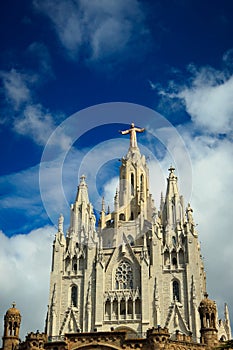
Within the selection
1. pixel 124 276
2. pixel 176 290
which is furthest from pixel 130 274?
pixel 176 290

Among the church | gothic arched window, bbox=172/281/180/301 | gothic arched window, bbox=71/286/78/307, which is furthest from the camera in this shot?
gothic arched window, bbox=71/286/78/307

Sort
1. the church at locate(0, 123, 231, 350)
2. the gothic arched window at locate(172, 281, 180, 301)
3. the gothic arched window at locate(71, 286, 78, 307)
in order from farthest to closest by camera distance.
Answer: the gothic arched window at locate(71, 286, 78, 307)
the gothic arched window at locate(172, 281, 180, 301)
the church at locate(0, 123, 231, 350)

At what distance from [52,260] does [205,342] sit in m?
29.5

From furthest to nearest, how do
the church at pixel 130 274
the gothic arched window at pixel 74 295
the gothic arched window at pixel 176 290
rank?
the gothic arched window at pixel 74 295 < the gothic arched window at pixel 176 290 < the church at pixel 130 274

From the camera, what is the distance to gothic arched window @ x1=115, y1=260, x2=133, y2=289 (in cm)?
5659

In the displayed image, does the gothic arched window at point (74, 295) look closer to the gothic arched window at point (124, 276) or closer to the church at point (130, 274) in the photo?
the church at point (130, 274)

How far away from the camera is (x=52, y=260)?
5925cm

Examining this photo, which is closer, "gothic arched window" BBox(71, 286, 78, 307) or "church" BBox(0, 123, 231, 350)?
"church" BBox(0, 123, 231, 350)

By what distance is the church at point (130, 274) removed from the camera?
53688 mm

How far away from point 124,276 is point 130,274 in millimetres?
712

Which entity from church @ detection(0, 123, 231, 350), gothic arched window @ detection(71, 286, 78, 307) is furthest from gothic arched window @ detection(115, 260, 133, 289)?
gothic arched window @ detection(71, 286, 78, 307)

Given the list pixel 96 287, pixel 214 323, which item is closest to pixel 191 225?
pixel 96 287

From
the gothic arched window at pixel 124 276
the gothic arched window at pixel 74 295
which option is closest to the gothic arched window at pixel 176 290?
the gothic arched window at pixel 124 276

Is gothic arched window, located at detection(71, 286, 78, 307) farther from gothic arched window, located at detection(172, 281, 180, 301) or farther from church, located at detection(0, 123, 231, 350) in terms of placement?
gothic arched window, located at detection(172, 281, 180, 301)
